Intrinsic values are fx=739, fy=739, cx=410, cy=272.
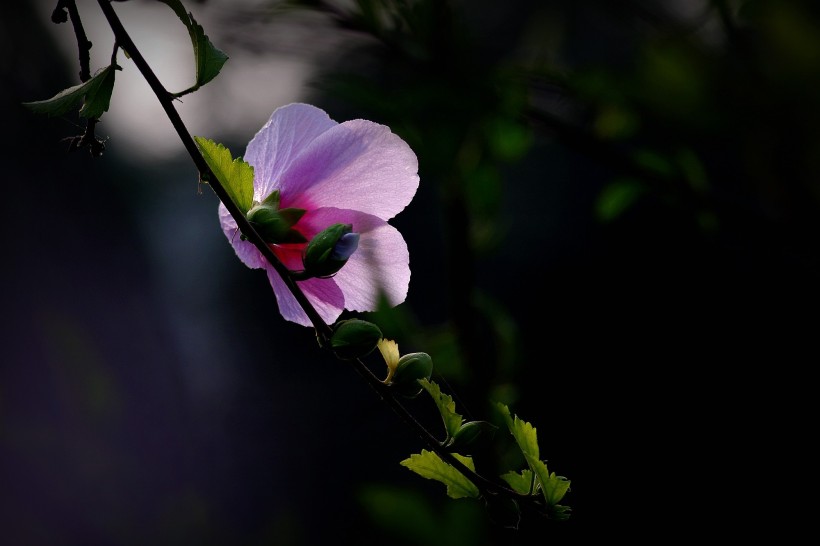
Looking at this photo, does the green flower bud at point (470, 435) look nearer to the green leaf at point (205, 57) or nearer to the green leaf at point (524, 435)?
the green leaf at point (524, 435)

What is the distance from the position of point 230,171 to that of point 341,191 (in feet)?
0.18

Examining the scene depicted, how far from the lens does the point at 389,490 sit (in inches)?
17.2

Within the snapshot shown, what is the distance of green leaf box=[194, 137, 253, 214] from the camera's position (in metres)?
0.27

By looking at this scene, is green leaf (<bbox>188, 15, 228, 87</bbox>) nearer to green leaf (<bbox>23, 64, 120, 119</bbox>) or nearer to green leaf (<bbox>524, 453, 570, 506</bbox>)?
green leaf (<bbox>23, 64, 120, 119</bbox>)

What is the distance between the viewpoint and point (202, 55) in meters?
0.28

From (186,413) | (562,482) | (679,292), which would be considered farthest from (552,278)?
(562,482)

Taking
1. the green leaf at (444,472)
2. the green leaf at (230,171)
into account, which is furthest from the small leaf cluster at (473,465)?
the green leaf at (230,171)

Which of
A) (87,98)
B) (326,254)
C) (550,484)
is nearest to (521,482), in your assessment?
(550,484)

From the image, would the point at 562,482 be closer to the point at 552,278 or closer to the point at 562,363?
the point at 562,363

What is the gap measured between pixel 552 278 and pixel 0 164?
2052 mm

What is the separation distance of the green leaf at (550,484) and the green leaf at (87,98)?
210mm

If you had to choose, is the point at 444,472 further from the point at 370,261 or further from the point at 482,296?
the point at 482,296

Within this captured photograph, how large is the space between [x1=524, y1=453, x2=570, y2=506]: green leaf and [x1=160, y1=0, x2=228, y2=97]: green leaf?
0.63 feet

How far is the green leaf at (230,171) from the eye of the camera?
27 cm
